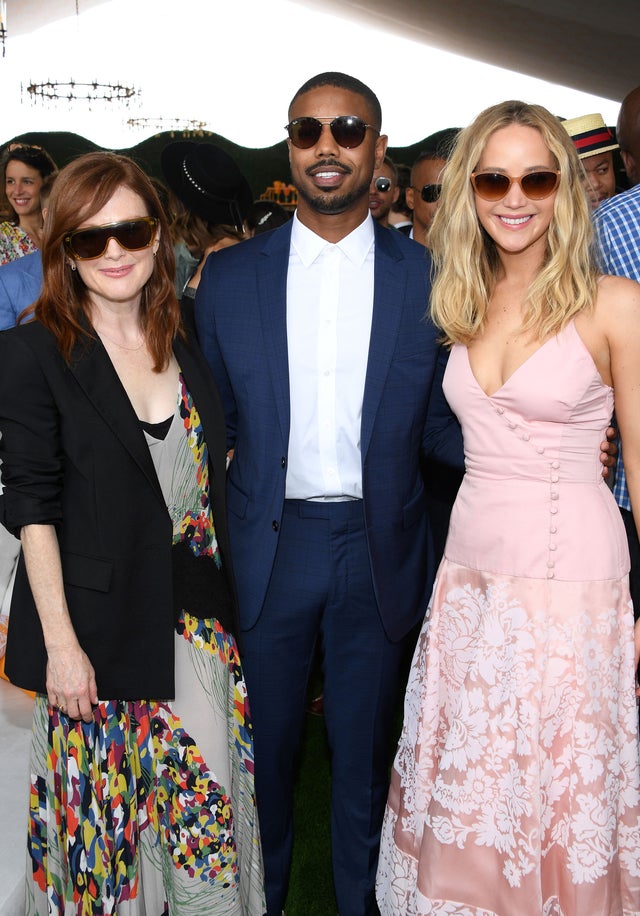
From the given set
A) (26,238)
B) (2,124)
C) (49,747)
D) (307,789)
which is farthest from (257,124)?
(49,747)

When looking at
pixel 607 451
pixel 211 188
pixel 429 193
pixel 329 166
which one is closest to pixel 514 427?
pixel 607 451

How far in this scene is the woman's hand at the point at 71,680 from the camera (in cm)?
180

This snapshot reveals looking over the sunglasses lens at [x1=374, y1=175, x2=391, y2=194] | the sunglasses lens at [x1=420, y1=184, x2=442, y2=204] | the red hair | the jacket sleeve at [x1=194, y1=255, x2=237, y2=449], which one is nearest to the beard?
the jacket sleeve at [x1=194, y1=255, x2=237, y2=449]

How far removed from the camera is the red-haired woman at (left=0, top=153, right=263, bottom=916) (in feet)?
5.90

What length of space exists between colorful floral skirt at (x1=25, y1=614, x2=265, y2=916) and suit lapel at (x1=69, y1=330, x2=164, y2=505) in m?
0.40

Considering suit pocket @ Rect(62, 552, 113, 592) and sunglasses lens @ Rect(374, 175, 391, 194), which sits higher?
sunglasses lens @ Rect(374, 175, 391, 194)

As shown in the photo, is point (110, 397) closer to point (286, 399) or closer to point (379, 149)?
point (286, 399)

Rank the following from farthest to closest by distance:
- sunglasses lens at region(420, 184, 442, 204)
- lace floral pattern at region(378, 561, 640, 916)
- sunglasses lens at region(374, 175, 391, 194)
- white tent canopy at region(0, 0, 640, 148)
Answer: white tent canopy at region(0, 0, 640, 148), sunglasses lens at region(374, 175, 391, 194), sunglasses lens at region(420, 184, 442, 204), lace floral pattern at region(378, 561, 640, 916)

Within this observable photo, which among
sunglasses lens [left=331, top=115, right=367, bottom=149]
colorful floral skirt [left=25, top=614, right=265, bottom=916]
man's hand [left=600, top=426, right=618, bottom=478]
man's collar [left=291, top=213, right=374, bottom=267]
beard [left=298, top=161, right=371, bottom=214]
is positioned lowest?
colorful floral skirt [left=25, top=614, right=265, bottom=916]

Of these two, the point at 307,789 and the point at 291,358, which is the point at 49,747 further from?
the point at 307,789

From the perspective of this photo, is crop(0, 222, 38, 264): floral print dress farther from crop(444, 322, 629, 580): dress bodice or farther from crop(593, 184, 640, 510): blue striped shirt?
crop(444, 322, 629, 580): dress bodice

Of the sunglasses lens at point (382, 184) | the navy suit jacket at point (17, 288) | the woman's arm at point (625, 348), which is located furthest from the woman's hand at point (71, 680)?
the sunglasses lens at point (382, 184)

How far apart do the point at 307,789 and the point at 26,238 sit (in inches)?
109

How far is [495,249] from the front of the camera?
215 centimetres
